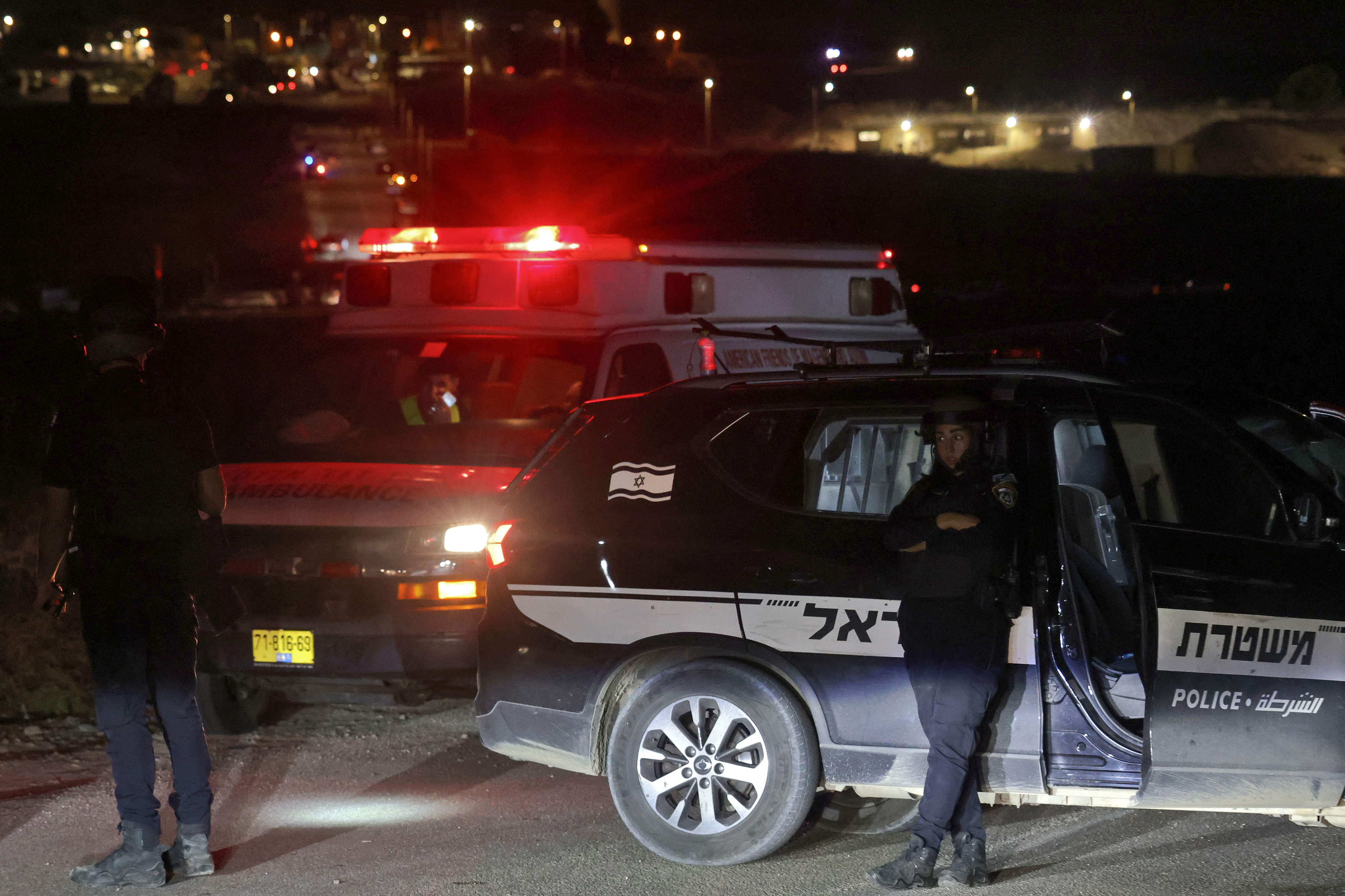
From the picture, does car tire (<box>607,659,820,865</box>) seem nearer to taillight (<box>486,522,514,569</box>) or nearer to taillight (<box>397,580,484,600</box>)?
taillight (<box>486,522,514,569</box>)

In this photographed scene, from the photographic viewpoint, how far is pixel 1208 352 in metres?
34.1

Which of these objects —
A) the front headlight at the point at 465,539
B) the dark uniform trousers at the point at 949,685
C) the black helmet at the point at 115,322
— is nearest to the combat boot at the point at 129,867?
the black helmet at the point at 115,322

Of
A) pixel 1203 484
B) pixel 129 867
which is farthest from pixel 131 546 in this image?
pixel 1203 484

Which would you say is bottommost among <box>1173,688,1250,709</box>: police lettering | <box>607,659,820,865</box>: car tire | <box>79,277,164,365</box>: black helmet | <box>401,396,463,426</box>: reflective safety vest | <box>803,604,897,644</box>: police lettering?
<box>607,659,820,865</box>: car tire

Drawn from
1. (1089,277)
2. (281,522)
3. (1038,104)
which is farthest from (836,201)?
(281,522)

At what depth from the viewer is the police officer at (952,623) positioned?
166 inches

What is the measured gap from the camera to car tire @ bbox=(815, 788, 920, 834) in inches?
201

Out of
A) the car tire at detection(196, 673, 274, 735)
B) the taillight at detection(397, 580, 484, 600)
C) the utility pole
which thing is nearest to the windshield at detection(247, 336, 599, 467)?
the taillight at detection(397, 580, 484, 600)

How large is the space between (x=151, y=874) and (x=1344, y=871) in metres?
3.95

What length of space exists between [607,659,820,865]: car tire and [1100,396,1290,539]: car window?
1.39 meters

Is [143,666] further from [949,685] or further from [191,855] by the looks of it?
[949,685]

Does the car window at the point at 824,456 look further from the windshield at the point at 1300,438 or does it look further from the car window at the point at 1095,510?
the windshield at the point at 1300,438

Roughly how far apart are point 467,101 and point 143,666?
75763 mm

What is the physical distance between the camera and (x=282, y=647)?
5.95m
